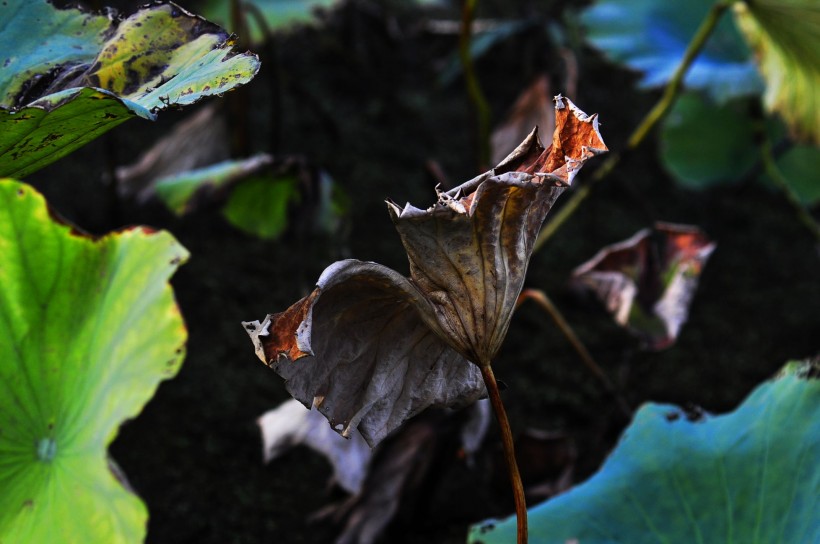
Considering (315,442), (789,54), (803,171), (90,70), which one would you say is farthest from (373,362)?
(803,171)

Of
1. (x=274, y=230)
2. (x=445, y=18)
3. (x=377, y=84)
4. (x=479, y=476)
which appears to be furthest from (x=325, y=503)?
(x=445, y=18)

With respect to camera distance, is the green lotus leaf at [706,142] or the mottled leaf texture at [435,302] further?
the green lotus leaf at [706,142]

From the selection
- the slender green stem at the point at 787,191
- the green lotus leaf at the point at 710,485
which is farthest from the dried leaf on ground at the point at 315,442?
the slender green stem at the point at 787,191

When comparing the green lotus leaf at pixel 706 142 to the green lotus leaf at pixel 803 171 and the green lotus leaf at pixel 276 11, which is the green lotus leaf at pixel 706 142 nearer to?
the green lotus leaf at pixel 803 171

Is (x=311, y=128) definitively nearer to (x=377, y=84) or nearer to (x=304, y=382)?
(x=377, y=84)

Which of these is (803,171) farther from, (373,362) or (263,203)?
(373,362)

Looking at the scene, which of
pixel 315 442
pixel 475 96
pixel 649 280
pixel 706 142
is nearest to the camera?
pixel 315 442
